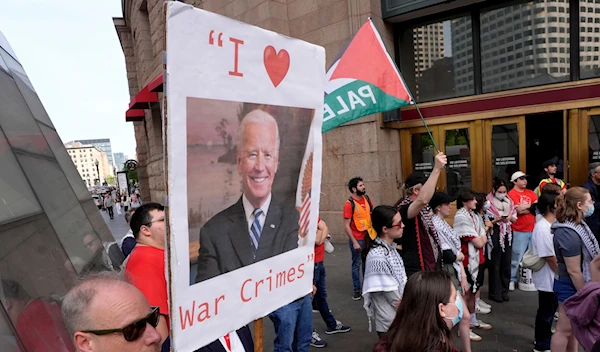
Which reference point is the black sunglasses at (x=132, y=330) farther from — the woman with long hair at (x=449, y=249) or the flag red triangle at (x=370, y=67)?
the woman with long hair at (x=449, y=249)

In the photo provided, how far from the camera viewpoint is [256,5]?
10.1 meters

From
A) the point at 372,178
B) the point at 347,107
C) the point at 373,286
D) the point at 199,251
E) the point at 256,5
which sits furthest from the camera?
the point at 256,5

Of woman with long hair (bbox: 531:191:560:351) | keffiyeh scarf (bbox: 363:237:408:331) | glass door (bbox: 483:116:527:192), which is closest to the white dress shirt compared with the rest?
keffiyeh scarf (bbox: 363:237:408:331)

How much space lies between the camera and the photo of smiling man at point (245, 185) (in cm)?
141

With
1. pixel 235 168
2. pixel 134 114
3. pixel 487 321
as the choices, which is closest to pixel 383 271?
pixel 235 168

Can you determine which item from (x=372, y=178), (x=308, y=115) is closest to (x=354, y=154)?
(x=372, y=178)

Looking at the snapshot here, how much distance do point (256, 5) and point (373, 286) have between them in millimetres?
9258

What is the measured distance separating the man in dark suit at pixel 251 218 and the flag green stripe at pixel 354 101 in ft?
5.88

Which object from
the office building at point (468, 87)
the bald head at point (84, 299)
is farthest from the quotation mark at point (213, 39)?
the office building at point (468, 87)

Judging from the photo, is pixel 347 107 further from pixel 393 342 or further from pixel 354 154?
pixel 354 154

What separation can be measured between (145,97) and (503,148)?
12.9 meters

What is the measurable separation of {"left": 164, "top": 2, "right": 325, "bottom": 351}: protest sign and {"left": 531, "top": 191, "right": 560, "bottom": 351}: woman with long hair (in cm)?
284

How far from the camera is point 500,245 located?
5.22 m

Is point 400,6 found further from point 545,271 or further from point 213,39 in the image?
point 213,39
